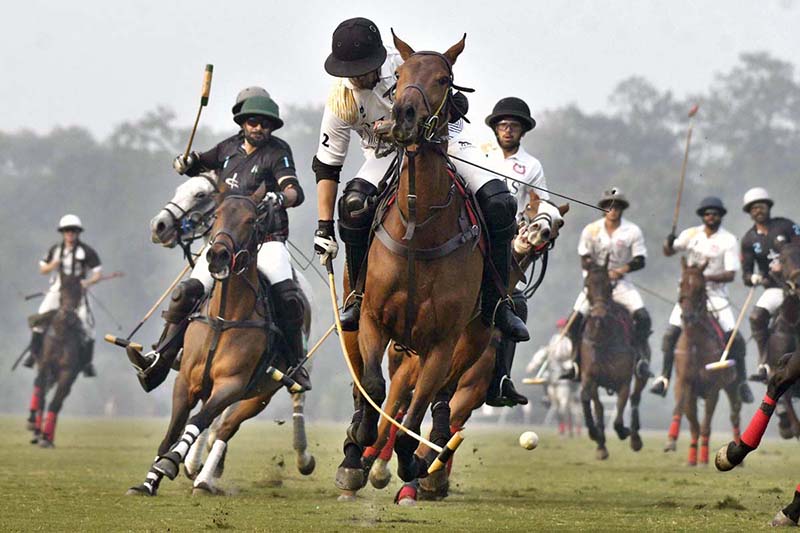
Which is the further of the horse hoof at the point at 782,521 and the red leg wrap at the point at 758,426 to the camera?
the red leg wrap at the point at 758,426

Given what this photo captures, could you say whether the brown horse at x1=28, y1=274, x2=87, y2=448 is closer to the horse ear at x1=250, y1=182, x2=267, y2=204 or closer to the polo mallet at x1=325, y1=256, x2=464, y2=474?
the horse ear at x1=250, y1=182, x2=267, y2=204

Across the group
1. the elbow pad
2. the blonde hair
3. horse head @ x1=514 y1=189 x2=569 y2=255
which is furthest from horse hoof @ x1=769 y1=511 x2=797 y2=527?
the blonde hair

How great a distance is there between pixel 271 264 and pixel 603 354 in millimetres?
8735

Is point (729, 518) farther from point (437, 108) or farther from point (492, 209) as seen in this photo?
point (437, 108)

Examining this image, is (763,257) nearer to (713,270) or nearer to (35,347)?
(713,270)

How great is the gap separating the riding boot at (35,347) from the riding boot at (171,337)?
423 inches

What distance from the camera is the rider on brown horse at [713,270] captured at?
2205 centimetres

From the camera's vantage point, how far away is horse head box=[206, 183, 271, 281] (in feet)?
41.9

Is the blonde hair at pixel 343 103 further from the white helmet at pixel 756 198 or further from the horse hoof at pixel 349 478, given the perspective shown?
the white helmet at pixel 756 198

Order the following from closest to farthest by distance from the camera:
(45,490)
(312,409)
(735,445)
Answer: (735,445), (45,490), (312,409)

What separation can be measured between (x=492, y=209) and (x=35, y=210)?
239 ft

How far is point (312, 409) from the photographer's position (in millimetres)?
52875

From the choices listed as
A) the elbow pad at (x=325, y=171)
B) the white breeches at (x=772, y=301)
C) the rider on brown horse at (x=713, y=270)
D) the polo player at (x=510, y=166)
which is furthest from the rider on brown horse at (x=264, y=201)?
the rider on brown horse at (x=713, y=270)

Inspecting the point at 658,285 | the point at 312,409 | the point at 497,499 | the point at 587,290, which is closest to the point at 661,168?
the point at 658,285
